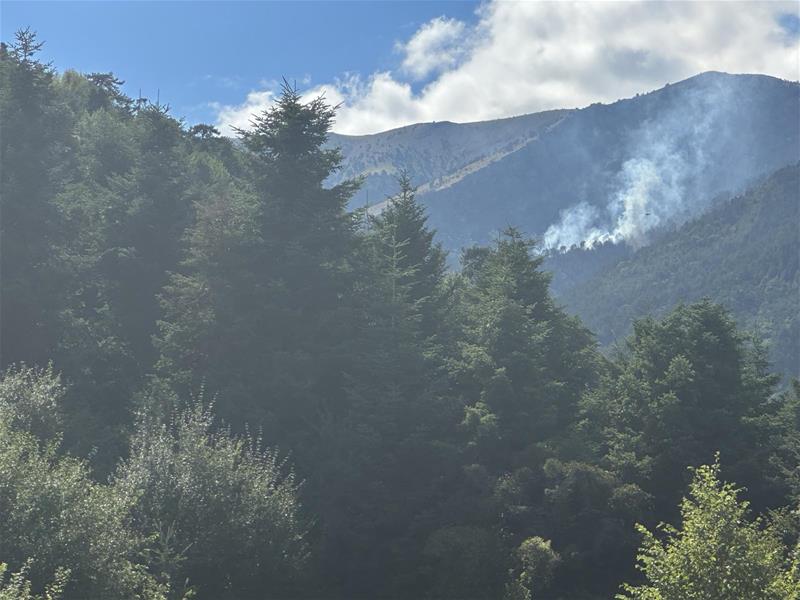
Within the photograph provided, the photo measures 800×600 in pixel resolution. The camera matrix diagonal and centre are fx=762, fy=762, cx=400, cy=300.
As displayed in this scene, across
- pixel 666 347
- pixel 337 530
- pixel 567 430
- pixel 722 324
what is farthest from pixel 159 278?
pixel 722 324

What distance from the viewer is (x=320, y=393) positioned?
33500 millimetres

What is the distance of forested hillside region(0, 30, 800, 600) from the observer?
2188cm

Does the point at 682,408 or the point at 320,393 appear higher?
A: the point at 320,393

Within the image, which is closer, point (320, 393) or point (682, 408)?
point (320, 393)

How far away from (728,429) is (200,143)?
53596 mm

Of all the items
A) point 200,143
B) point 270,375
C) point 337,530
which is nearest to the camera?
point 337,530

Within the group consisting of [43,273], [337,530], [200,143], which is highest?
[200,143]

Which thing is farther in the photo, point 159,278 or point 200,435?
point 159,278

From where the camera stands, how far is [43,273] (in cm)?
3372

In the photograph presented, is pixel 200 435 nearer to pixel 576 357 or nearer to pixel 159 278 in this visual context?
pixel 159 278

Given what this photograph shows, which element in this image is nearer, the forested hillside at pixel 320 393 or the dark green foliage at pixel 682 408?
the forested hillside at pixel 320 393

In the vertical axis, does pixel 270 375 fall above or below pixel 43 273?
below

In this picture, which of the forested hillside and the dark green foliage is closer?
the forested hillside

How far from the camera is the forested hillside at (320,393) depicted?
71.8 feet
